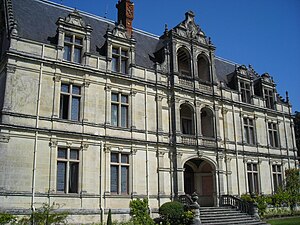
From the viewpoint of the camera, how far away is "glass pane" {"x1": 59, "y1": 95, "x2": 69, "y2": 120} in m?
16.9

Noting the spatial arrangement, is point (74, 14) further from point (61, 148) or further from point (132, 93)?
point (61, 148)

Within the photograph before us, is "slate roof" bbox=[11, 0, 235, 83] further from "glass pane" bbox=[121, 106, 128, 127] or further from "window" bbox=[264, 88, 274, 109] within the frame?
"window" bbox=[264, 88, 274, 109]

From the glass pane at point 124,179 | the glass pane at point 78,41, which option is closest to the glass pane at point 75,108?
the glass pane at point 78,41

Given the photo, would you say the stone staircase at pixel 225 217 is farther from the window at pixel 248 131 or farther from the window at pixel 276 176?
the window at pixel 276 176

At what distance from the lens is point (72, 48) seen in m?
17.7

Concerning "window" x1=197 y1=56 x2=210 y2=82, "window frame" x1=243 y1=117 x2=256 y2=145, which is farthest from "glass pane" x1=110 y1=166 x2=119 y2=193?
"window frame" x1=243 y1=117 x2=256 y2=145

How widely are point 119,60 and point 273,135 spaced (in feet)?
48.6

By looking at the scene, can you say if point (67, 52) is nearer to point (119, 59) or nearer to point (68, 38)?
point (68, 38)

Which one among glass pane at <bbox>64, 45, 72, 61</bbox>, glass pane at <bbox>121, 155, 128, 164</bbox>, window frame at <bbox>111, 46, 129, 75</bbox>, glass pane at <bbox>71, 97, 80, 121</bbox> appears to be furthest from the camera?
window frame at <bbox>111, 46, 129, 75</bbox>

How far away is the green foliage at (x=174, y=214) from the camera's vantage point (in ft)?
55.4

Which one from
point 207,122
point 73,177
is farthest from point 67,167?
point 207,122

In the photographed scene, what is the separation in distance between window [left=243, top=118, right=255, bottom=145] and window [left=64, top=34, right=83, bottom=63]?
1358 centimetres

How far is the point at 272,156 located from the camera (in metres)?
25.7

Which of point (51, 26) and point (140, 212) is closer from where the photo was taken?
point (140, 212)
